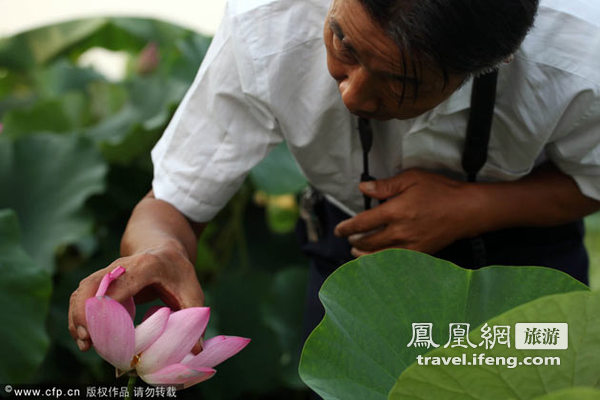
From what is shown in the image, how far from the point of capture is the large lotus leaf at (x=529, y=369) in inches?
20.1

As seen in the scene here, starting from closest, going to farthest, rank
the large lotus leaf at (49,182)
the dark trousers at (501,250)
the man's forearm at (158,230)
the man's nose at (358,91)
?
the man's nose at (358,91)
the man's forearm at (158,230)
the dark trousers at (501,250)
the large lotus leaf at (49,182)

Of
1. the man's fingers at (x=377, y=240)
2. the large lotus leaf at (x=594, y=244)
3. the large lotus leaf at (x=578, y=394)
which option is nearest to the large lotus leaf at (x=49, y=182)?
the man's fingers at (x=377, y=240)

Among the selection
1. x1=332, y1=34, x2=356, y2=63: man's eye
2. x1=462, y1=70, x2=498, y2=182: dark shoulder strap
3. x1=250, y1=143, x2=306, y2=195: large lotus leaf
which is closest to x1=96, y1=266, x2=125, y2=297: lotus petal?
x1=332, y1=34, x2=356, y2=63: man's eye

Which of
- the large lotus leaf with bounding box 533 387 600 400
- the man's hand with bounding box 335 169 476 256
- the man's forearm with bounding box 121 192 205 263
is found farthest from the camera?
the man's hand with bounding box 335 169 476 256

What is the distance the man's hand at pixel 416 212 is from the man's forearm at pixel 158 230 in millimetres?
205

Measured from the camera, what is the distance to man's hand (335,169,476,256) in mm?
909

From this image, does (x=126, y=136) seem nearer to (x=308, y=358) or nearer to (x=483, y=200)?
(x=483, y=200)

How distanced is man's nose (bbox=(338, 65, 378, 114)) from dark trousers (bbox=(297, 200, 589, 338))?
A: 1.16 ft

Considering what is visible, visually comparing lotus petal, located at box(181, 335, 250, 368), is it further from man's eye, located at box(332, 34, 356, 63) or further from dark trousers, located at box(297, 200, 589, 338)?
dark trousers, located at box(297, 200, 589, 338)

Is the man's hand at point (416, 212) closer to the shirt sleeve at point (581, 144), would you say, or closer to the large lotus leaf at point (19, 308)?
the shirt sleeve at point (581, 144)

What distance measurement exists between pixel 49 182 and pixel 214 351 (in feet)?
3.50

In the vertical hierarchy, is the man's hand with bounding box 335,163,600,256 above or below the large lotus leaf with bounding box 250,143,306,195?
above

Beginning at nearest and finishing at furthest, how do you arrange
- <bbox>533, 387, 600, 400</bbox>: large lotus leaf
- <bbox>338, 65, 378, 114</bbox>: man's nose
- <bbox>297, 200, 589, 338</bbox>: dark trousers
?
1. <bbox>533, 387, 600, 400</bbox>: large lotus leaf
2. <bbox>338, 65, 378, 114</bbox>: man's nose
3. <bbox>297, 200, 589, 338</bbox>: dark trousers

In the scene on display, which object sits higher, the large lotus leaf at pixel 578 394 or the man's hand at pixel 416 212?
the large lotus leaf at pixel 578 394
